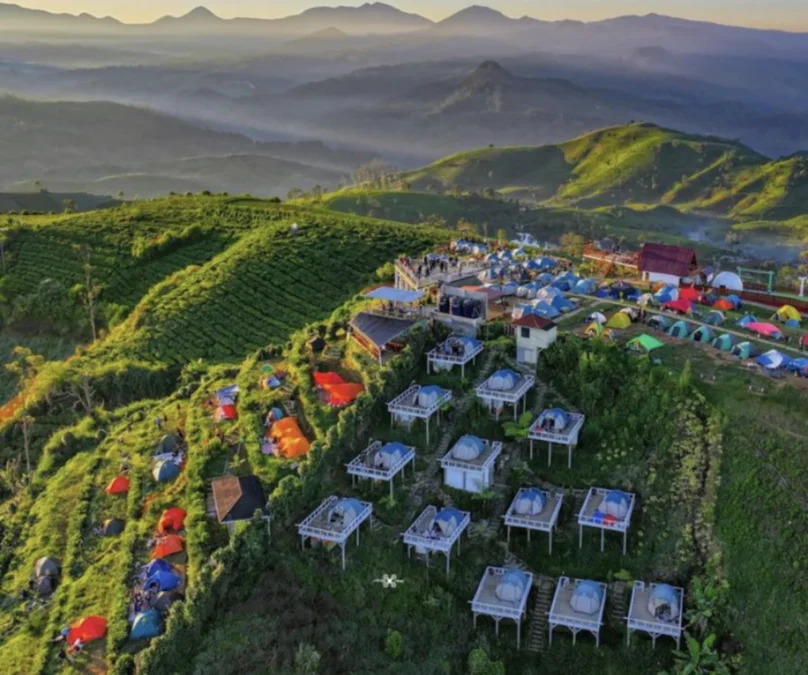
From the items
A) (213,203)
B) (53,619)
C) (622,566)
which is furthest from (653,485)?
(213,203)

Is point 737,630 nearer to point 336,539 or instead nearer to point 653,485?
point 653,485

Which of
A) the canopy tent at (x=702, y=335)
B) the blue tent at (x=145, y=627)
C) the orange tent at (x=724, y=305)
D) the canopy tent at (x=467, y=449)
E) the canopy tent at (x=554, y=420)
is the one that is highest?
the canopy tent at (x=702, y=335)

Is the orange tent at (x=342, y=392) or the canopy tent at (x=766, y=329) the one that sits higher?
the canopy tent at (x=766, y=329)

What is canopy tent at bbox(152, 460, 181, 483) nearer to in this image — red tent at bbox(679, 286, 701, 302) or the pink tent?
red tent at bbox(679, 286, 701, 302)

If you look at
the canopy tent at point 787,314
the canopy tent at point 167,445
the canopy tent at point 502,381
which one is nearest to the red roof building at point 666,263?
the canopy tent at point 787,314

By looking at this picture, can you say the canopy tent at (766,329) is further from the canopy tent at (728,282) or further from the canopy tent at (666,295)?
the canopy tent at (728,282)

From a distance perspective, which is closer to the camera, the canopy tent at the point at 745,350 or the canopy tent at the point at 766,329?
the canopy tent at the point at 745,350

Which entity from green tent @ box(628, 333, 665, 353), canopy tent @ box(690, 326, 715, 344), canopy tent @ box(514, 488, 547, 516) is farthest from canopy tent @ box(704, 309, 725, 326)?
canopy tent @ box(514, 488, 547, 516)

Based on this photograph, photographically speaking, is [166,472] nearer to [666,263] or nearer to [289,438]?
[289,438]
